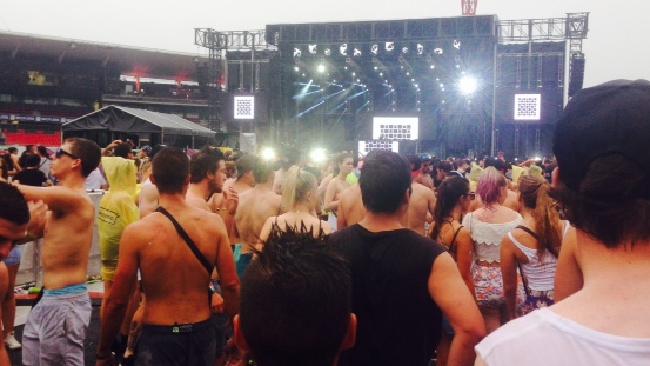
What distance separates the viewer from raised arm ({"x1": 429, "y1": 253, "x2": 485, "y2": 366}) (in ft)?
8.37

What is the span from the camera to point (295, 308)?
1391 millimetres

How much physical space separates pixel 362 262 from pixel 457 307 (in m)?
0.45

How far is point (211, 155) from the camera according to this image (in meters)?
5.35

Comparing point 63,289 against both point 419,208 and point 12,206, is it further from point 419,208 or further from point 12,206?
point 419,208

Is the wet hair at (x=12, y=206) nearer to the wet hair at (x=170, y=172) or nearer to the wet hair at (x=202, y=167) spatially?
the wet hair at (x=170, y=172)

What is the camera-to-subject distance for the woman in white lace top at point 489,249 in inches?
183

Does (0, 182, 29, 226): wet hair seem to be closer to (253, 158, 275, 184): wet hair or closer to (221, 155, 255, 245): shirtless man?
(253, 158, 275, 184): wet hair

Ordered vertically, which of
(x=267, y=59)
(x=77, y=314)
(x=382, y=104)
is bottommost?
(x=77, y=314)

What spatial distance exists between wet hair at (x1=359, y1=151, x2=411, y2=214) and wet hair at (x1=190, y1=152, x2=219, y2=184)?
2699 millimetres

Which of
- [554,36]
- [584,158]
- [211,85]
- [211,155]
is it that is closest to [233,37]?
[211,85]

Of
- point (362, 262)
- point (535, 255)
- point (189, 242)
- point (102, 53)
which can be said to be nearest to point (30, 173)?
point (189, 242)

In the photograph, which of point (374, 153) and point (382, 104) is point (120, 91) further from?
point (374, 153)

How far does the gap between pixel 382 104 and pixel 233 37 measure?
962 centimetres

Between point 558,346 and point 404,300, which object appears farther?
point 404,300
